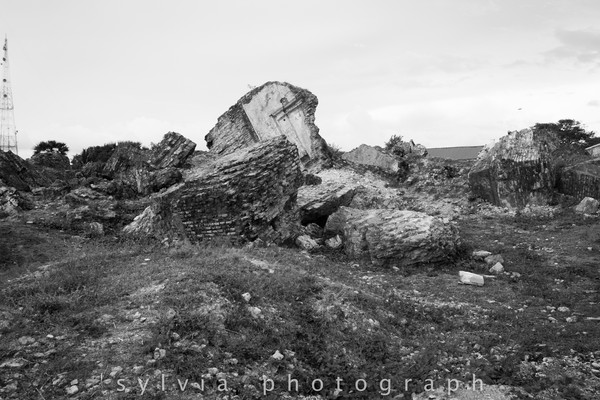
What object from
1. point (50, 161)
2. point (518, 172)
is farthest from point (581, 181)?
point (50, 161)

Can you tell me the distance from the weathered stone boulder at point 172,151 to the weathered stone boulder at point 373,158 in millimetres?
5435

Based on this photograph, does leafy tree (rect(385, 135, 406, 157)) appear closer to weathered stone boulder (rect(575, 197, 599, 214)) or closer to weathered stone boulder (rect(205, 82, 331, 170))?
weathered stone boulder (rect(205, 82, 331, 170))

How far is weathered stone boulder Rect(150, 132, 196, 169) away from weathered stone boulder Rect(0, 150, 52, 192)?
374 centimetres

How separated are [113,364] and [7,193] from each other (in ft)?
32.0

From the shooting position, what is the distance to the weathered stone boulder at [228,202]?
9.57 m

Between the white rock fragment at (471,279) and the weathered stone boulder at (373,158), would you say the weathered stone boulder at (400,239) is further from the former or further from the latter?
the weathered stone boulder at (373,158)

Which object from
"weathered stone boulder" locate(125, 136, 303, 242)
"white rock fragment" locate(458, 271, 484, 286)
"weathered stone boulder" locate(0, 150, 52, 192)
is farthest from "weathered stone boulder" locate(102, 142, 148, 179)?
"white rock fragment" locate(458, 271, 484, 286)

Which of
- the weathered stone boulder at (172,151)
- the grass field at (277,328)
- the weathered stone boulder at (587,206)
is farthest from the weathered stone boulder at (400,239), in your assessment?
the weathered stone boulder at (172,151)

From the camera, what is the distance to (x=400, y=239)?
28.8 feet

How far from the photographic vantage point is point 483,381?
4684 mm

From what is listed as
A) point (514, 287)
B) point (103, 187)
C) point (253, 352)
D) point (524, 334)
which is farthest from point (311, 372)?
point (103, 187)

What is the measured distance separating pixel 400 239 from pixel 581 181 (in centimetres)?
673

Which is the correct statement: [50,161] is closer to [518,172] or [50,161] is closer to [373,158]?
[373,158]

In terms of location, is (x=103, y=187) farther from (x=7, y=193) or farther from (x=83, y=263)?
(x=83, y=263)
